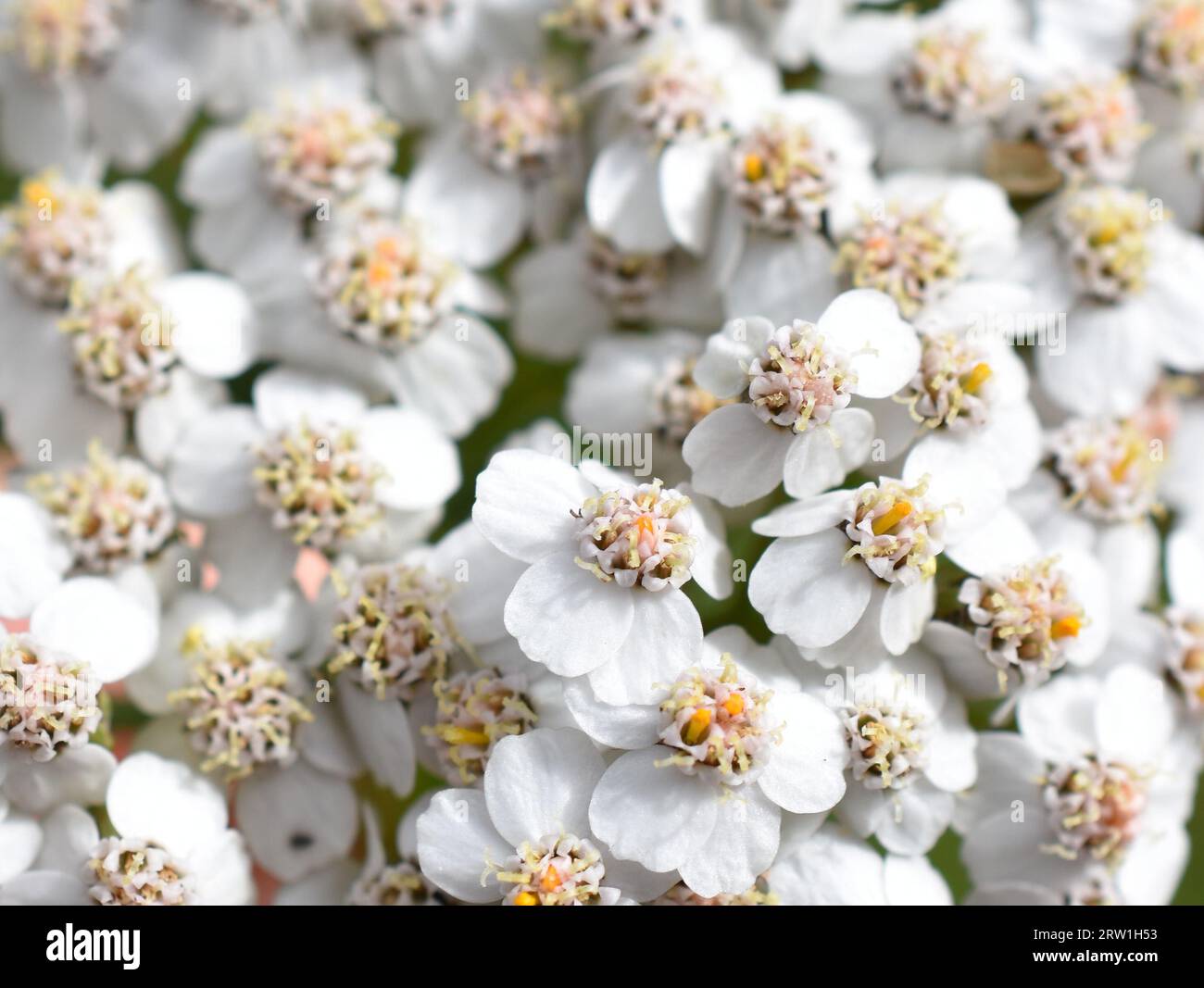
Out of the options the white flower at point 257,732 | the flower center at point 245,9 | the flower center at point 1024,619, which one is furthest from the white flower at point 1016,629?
the flower center at point 245,9

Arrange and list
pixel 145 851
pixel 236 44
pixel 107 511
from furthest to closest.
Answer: pixel 236 44 < pixel 107 511 < pixel 145 851

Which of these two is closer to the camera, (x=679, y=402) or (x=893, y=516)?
(x=893, y=516)

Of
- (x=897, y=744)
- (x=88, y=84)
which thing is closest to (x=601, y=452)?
(x=897, y=744)

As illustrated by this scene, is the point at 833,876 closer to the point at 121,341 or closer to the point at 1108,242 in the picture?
the point at 1108,242

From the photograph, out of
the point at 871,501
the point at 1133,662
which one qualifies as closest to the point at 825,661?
the point at 871,501

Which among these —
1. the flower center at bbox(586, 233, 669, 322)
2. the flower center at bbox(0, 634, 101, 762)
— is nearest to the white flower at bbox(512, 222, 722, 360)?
the flower center at bbox(586, 233, 669, 322)

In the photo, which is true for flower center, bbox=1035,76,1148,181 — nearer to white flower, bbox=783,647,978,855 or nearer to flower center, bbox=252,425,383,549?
white flower, bbox=783,647,978,855

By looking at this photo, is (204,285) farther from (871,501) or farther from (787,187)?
(871,501)

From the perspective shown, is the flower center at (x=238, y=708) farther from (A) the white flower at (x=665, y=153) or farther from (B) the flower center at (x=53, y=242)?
(A) the white flower at (x=665, y=153)

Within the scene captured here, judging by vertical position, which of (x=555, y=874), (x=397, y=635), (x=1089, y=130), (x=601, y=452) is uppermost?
(x=1089, y=130)
